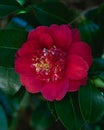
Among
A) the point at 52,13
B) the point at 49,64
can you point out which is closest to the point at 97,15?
the point at 52,13

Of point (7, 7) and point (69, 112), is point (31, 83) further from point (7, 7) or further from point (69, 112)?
point (7, 7)

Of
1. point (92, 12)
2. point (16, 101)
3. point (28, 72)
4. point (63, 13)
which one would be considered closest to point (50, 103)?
point (28, 72)

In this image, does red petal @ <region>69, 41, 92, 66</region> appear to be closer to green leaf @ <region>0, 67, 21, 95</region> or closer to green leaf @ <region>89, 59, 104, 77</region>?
green leaf @ <region>89, 59, 104, 77</region>

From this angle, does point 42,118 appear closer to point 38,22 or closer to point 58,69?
point 38,22

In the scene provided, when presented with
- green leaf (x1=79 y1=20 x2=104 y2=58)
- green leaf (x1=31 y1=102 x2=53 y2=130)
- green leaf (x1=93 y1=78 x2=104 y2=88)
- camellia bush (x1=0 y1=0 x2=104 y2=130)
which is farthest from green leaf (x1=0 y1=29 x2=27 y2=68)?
green leaf (x1=31 y1=102 x2=53 y2=130)

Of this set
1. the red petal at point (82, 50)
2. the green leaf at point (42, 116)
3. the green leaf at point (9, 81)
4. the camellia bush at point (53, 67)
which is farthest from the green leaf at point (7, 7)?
the green leaf at point (42, 116)

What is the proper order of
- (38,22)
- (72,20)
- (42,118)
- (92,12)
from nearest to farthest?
(38,22) < (72,20) < (92,12) < (42,118)
